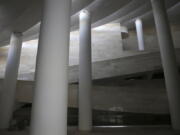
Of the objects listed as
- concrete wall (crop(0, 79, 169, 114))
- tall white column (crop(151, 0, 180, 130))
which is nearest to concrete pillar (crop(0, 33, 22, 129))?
concrete wall (crop(0, 79, 169, 114))

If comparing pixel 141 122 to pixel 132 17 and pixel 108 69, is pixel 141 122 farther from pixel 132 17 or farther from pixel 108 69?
pixel 132 17

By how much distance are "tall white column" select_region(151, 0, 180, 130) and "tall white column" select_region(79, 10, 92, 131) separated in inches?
128

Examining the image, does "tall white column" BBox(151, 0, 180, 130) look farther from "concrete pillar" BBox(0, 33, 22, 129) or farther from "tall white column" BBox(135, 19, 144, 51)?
"concrete pillar" BBox(0, 33, 22, 129)

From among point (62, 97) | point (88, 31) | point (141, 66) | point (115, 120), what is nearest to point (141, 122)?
point (115, 120)

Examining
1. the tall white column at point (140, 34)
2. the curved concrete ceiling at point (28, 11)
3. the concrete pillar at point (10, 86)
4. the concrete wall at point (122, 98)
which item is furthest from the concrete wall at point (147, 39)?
the concrete pillar at point (10, 86)

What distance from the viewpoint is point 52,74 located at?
251cm

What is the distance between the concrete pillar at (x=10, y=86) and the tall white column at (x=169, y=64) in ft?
21.9

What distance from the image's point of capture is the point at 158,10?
290 inches

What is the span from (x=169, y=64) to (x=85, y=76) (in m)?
3.58

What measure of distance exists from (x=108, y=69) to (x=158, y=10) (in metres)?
3.86

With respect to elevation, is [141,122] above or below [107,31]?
below

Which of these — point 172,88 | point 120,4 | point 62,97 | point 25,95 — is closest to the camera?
point 62,97

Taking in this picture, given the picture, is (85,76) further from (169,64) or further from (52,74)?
(52,74)

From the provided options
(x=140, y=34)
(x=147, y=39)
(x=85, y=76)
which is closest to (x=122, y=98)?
(x=85, y=76)
